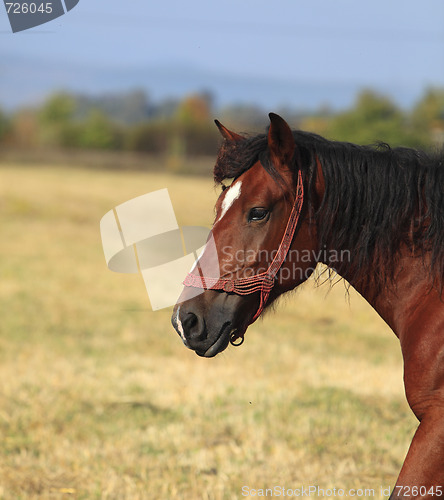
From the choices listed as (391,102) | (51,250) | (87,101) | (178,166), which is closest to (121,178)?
(178,166)

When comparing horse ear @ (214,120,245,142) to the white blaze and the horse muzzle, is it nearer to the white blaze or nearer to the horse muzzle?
the white blaze

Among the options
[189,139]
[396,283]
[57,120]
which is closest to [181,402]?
[396,283]

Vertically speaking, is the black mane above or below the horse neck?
above

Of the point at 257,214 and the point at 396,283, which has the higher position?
the point at 257,214

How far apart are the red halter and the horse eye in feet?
0.44

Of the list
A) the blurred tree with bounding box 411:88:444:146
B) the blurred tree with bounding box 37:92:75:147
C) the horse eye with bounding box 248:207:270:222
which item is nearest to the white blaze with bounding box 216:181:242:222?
the horse eye with bounding box 248:207:270:222

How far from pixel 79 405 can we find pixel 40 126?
223 ft

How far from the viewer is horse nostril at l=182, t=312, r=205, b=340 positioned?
3.14 m

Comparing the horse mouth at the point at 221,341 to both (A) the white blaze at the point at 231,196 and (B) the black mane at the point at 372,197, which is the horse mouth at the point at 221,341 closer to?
(A) the white blaze at the point at 231,196

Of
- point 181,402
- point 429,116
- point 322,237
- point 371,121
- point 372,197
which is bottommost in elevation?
point 429,116

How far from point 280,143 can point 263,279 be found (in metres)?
0.68

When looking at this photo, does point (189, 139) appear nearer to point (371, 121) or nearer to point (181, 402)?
point (371, 121)

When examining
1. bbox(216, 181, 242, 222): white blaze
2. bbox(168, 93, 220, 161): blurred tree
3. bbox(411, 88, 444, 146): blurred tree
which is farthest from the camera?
bbox(168, 93, 220, 161): blurred tree

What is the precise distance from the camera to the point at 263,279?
10.7 feet
